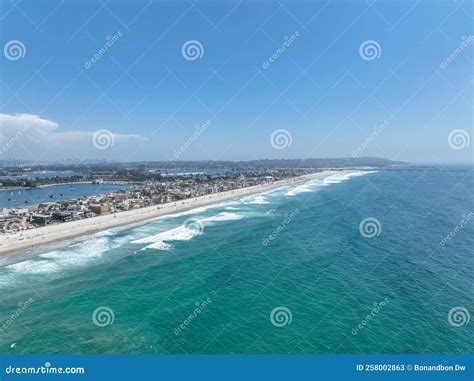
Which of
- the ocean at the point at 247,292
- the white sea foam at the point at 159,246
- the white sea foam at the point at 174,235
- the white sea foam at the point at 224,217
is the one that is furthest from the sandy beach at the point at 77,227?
the white sea foam at the point at 159,246

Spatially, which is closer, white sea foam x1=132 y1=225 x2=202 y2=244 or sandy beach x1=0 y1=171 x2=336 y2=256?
sandy beach x1=0 y1=171 x2=336 y2=256

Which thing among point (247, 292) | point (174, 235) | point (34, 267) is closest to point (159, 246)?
point (174, 235)

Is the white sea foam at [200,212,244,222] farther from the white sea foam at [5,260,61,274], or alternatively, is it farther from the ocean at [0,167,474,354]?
the white sea foam at [5,260,61,274]

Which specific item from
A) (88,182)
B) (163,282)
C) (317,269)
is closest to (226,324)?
(163,282)

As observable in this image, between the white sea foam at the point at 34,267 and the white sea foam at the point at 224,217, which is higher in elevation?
the white sea foam at the point at 224,217

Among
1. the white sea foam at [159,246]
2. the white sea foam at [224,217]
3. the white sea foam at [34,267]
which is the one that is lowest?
the white sea foam at [34,267]

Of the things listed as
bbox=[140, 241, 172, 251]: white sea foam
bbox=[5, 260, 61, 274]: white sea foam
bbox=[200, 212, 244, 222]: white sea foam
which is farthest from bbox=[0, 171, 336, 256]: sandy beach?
bbox=[140, 241, 172, 251]: white sea foam

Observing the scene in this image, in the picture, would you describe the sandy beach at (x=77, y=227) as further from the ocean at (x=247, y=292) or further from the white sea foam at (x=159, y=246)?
the white sea foam at (x=159, y=246)

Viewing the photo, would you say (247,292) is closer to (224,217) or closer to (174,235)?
(174,235)

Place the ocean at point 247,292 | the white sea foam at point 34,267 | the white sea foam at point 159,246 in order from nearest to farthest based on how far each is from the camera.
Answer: the ocean at point 247,292, the white sea foam at point 34,267, the white sea foam at point 159,246
